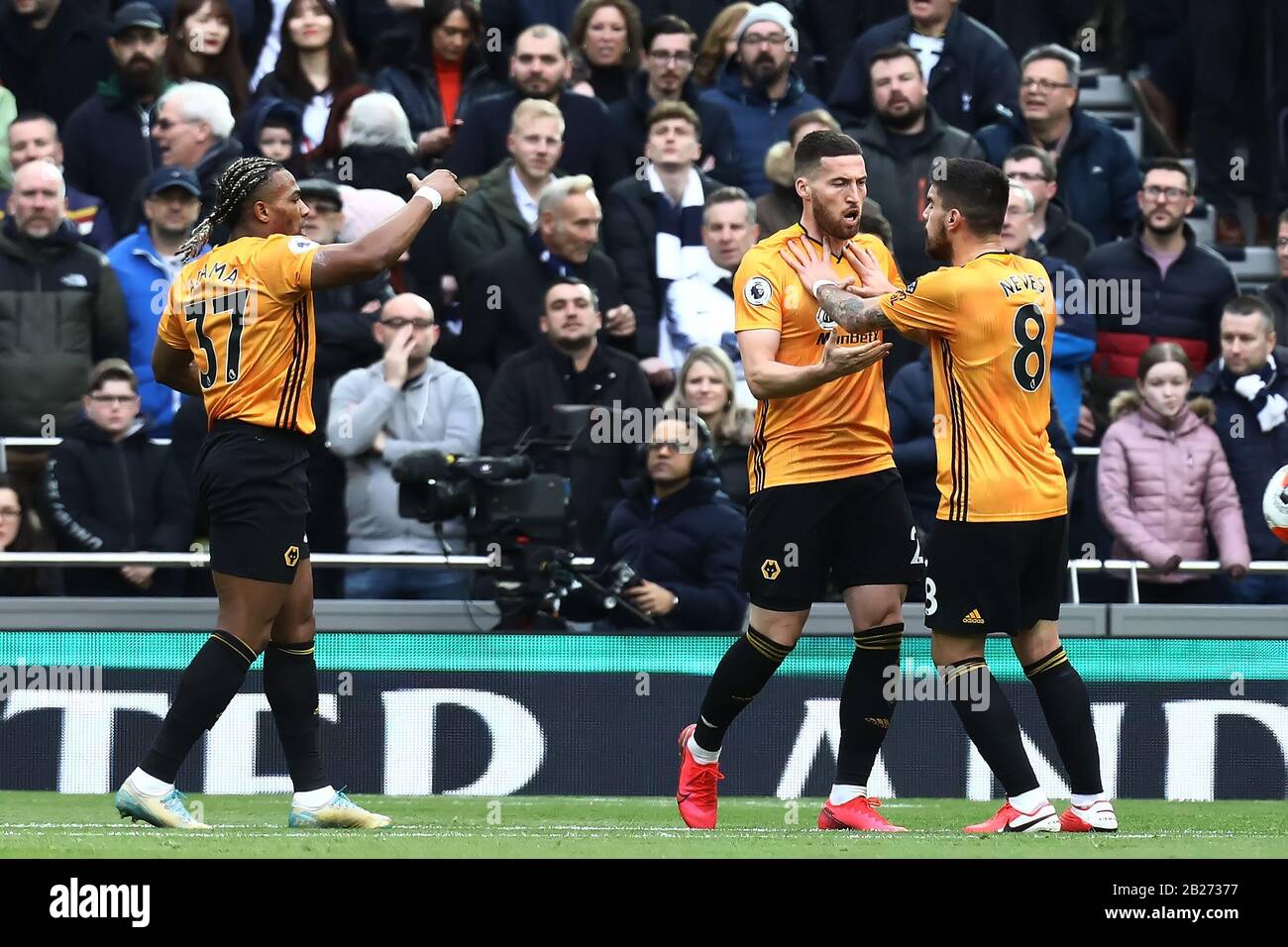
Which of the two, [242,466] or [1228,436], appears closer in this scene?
[242,466]

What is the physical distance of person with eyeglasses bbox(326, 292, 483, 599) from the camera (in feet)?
34.2

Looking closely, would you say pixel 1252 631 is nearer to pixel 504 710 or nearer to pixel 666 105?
pixel 504 710

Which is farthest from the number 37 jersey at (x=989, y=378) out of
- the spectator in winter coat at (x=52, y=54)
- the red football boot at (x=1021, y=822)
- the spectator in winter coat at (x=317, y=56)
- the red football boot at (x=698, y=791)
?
the spectator in winter coat at (x=52, y=54)


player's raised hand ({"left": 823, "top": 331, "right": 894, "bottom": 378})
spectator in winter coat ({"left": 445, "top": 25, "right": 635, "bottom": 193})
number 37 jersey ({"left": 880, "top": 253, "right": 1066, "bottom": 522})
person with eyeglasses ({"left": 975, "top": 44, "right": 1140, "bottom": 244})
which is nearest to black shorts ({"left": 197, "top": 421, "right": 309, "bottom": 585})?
player's raised hand ({"left": 823, "top": 331, "right": 894, "bottom": 378})

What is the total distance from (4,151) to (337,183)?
2055mm

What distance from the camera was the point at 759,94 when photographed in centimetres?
1259

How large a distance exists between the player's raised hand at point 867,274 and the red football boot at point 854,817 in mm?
1723

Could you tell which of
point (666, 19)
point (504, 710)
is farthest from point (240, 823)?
point (666, 19)

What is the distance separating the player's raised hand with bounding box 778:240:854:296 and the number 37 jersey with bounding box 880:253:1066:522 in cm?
41

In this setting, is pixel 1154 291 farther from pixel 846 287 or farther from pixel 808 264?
pixel 846 287

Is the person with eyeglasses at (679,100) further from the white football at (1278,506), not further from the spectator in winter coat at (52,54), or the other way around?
the white football at (1278,506)

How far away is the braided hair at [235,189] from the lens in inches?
297

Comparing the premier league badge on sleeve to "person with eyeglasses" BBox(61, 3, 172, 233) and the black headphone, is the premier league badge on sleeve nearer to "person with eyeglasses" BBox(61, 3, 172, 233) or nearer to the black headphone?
the black headphone
